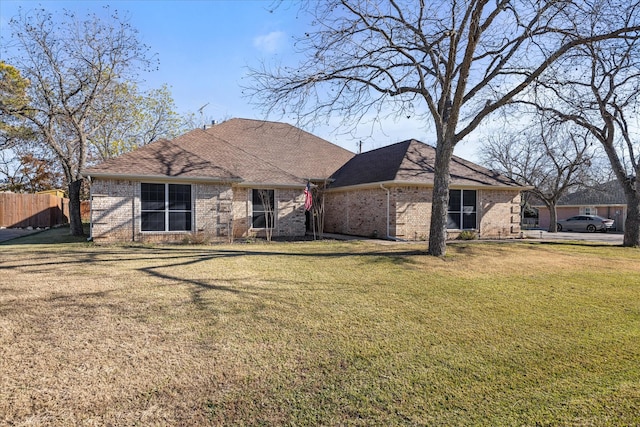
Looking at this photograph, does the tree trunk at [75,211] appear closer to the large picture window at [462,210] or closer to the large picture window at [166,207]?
the large picture window at [166,207]

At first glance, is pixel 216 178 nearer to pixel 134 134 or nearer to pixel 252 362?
pixel 252 362

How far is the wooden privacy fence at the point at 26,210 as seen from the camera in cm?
2333

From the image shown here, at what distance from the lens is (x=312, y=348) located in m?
4.22

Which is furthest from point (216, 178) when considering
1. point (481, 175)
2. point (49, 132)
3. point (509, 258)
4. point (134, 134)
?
point (134, 134)

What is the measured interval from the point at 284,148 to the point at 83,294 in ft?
54.7

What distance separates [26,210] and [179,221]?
650 inches

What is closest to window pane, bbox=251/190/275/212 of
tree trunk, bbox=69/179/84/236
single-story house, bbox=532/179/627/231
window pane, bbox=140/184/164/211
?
window pane, bbox=140/184/164/211

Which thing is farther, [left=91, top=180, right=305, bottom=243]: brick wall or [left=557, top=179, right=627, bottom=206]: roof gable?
[left=557, top=179, right=627, bottom=206]: roof gable

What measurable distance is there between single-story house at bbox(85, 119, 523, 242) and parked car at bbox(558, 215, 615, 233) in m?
18.1

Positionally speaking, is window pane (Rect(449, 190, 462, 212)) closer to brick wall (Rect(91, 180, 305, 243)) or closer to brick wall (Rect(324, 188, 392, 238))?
brick wall (Rect(324, 188, 392, 238))

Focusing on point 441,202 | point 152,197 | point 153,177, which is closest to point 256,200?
point 152,197

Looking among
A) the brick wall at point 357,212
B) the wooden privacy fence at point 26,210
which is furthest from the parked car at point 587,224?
the wooden privacy fence at point 26,210

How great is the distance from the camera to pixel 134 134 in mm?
31031

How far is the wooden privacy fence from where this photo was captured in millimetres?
23328
